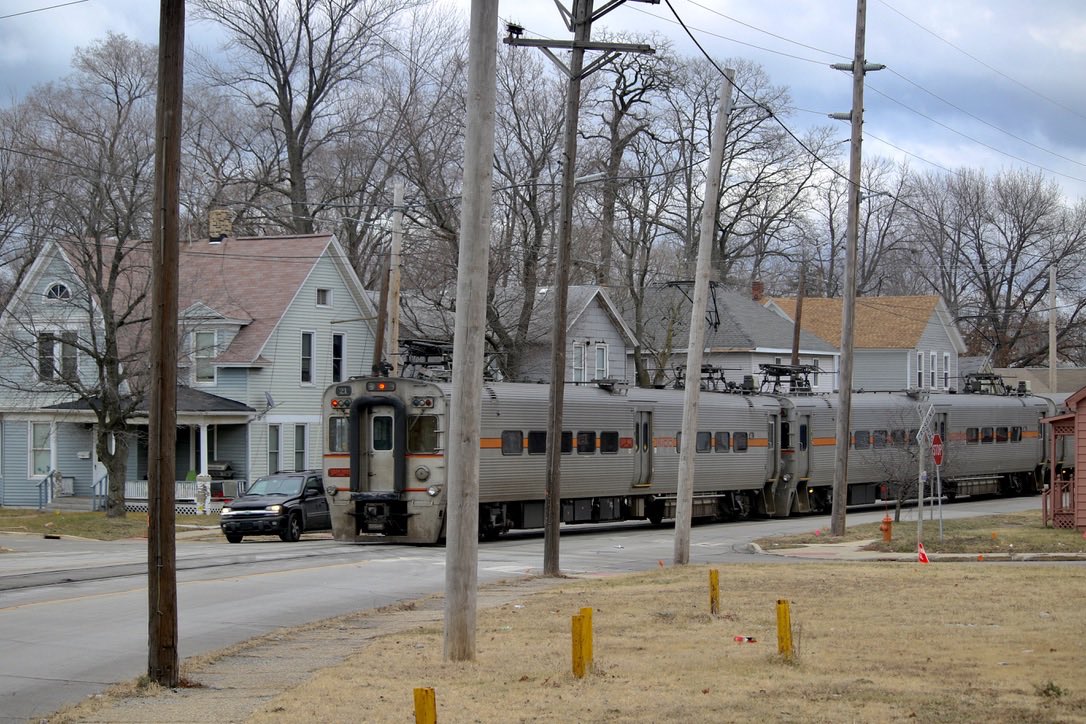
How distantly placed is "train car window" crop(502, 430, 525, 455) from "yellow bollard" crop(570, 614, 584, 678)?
17.9 metres

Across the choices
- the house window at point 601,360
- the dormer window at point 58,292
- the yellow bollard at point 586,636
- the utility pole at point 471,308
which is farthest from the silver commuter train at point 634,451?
the yellow bollard at point 586,636

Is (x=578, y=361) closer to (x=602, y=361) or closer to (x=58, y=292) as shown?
(x=602, y=361)

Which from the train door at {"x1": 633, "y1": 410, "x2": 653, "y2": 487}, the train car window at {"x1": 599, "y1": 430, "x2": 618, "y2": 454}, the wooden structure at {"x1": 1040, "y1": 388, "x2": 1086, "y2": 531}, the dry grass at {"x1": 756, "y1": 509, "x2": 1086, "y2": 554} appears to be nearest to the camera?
the dry grass at {"x1": 756, "y1": 509, "x2": 1086, "y2": 554}

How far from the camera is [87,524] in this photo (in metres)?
35.8

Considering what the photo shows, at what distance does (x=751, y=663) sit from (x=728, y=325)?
48542 mm

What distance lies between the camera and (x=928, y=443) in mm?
34438

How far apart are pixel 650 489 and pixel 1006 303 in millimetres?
48495

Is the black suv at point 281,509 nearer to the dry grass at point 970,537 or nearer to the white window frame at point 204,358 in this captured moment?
the dry grass at point 970,537

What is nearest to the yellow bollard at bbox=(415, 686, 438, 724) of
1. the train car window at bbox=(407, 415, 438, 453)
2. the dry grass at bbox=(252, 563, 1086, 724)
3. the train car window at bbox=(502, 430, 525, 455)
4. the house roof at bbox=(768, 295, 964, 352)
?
the dry grass at bbox=(252, 563, 1086, 724)

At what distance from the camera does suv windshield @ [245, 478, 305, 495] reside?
31.3 m

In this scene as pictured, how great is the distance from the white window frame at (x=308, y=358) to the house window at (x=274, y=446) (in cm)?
190

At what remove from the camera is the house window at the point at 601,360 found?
53.8 metres

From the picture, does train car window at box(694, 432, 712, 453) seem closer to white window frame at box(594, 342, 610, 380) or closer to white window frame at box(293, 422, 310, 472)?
white window frame at box(293, 422, 310, 472)

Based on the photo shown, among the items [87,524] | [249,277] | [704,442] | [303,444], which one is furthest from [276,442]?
[704,442]
